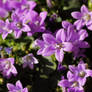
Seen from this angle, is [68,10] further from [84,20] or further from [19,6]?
[19,6]

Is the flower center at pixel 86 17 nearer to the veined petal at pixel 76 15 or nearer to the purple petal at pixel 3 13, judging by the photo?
the veined petal at pixel 76 15

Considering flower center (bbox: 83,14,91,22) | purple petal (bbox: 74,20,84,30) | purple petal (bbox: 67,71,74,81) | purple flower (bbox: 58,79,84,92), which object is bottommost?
purple flower (bbox: 58,79,84,92)

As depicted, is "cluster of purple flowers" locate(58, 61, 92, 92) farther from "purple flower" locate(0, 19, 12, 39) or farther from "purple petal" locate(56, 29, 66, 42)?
"purple flower" locate(0, 19, 12, 39)

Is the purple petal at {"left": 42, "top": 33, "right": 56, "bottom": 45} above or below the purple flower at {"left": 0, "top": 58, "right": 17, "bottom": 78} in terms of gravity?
above

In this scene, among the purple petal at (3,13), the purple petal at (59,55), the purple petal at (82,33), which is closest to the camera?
the purple petal at (59,55)

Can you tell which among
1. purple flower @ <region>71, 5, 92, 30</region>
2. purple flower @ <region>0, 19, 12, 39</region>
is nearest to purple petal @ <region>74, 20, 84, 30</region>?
purple flower @ <region>71, 5, 92, 30</region>

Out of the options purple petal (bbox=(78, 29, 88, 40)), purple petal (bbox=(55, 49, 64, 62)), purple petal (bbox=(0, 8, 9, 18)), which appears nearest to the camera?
purple petal (bbox=(55, 49, 64, 62))

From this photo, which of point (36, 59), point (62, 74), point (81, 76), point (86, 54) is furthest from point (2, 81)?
point (86, 54)

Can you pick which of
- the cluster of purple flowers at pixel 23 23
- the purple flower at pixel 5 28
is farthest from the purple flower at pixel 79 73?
the purple flower at pixel 5 28

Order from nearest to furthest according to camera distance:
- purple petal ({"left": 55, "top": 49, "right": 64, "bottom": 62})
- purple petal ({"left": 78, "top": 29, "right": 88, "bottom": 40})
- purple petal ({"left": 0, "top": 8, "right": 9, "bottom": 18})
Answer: purple petal ({"left": 55, "top": 49, "right": 64, "bottom": 62}) → purple petal ({"left": 78, "top": 29, "right": 88, "bottom": 40}) → purple petal ({"left": 0, "top": 8, "right": 9, "bottom": 18})
